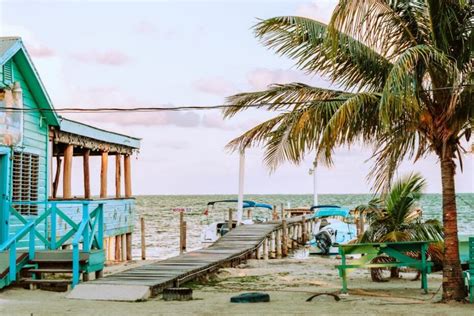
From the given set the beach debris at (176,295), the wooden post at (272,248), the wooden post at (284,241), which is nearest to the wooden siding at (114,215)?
the wooden post at (272,248)

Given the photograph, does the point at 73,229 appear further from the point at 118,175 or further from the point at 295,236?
the point at 295,236

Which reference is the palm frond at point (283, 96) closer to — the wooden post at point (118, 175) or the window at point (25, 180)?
the window at point (25, 180)

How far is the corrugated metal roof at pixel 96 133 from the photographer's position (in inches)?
741

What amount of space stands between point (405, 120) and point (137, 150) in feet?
51.0

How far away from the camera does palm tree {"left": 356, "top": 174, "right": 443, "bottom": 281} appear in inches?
583

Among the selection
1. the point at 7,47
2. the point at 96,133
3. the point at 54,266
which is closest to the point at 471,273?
the point at 54,266

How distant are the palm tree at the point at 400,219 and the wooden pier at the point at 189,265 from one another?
410 centimetres

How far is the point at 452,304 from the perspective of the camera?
10875mm

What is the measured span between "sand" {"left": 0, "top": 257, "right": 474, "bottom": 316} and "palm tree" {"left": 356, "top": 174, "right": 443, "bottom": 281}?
0.98 metres

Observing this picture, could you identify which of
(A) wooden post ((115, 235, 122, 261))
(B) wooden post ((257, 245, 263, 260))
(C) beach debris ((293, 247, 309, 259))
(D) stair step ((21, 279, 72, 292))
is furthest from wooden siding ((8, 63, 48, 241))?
→ (C) beach debris ((293, 247, 309, 259))

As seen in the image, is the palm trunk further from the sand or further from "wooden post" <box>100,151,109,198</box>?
"wooden post" <box>100,151,109,198</box>

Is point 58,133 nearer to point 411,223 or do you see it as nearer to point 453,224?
point 411,223

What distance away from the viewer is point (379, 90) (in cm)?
1126

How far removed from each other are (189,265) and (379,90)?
7.17 metres
